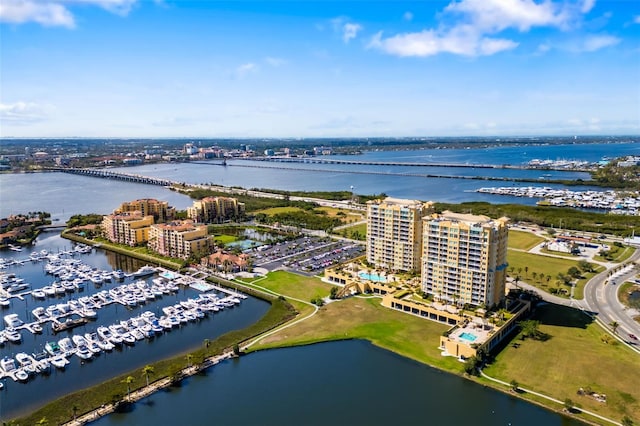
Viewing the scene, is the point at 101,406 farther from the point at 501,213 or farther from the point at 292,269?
the point at 501,213

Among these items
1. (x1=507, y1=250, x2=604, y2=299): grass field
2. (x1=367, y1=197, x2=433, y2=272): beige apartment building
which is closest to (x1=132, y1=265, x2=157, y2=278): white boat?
(x1=367, y1=197, x2=433, y2=272): beige apartment building

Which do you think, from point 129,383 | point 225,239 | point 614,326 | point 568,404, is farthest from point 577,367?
point 225,239

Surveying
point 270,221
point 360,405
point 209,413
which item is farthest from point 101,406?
point 270,221

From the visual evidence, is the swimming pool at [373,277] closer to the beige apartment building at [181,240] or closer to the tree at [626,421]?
the beige apartment building at [181,240]

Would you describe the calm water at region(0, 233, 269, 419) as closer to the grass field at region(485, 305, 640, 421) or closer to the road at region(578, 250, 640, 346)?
the grass field at region(485, 305, 640, 421)

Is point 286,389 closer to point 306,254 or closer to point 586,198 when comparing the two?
point 306,254

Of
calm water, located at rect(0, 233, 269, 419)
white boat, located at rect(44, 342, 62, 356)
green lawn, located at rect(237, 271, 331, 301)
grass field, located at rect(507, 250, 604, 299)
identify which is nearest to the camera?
calm water, located at rect(0, 233, 269, 419)

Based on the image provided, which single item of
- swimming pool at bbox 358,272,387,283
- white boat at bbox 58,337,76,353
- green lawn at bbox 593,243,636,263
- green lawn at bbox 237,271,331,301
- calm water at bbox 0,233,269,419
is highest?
swimming pool at bbox 358,272,387,283

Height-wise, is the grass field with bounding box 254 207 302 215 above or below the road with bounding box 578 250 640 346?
above
